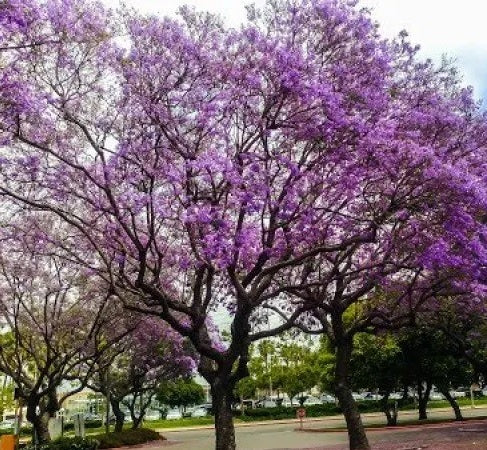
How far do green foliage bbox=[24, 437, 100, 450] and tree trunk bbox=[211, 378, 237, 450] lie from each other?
7969 mm

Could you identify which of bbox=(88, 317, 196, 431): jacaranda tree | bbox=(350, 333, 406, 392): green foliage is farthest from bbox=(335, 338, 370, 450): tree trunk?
bbox=(350, 333, 406, 392): green foliage

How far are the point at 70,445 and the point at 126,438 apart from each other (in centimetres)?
1085

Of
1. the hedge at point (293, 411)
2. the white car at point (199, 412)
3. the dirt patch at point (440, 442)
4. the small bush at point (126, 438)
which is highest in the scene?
the white car at point (199, 412)

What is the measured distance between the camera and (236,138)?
13.8 m

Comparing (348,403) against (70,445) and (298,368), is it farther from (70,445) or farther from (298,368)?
(298,368)

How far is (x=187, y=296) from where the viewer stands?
19219 mm

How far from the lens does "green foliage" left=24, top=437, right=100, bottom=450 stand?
20.4 m

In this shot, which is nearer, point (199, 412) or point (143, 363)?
point (143, 363)

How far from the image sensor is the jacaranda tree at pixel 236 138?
12.6m

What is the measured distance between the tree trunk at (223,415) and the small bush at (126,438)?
15519 millimetres

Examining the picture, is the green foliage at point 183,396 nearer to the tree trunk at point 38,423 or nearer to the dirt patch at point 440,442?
the tree trunk at point 38,423

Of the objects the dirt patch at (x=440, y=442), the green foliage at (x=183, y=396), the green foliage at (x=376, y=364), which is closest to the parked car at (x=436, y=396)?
the green foliage at (x=183, y=396)

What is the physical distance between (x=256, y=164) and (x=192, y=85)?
1.91m

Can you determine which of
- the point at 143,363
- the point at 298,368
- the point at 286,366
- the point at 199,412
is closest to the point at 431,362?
the point at 143,363
